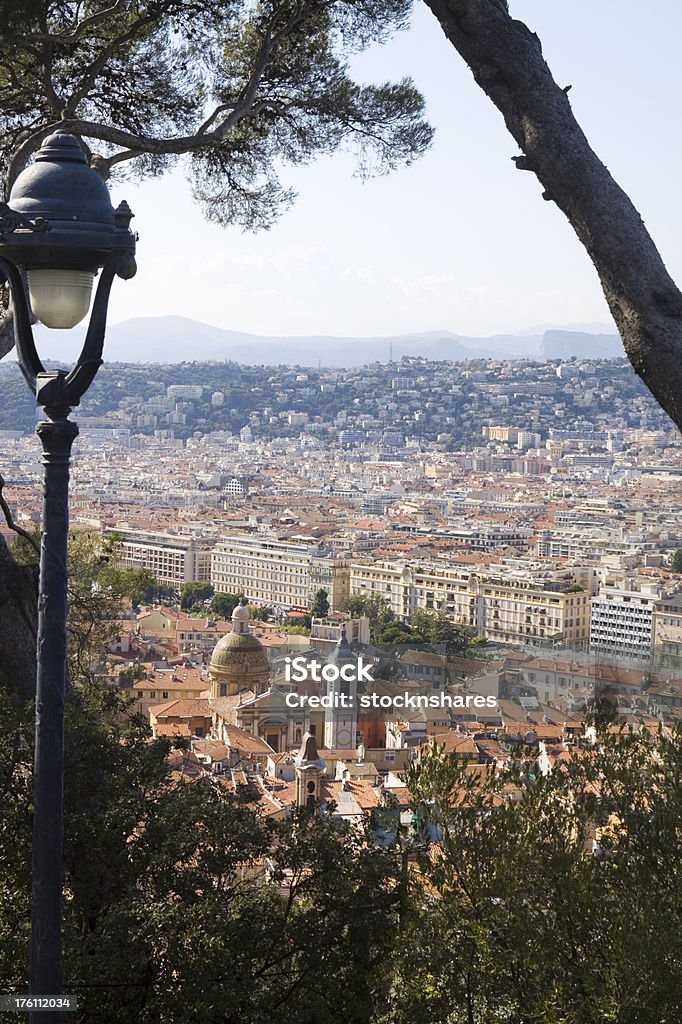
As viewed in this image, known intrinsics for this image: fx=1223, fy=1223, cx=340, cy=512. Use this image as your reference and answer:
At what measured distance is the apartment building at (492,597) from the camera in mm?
30469

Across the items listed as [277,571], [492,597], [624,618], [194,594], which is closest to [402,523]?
[277,571]

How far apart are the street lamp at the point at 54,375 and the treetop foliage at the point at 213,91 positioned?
216 centimetres

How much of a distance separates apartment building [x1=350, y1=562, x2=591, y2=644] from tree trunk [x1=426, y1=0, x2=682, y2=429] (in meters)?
26.7

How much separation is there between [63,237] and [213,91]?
3.16 metres

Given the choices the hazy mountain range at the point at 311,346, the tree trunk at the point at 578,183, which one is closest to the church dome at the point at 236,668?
the tree trunk at the point at 578,183

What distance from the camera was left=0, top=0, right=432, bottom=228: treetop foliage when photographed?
3.58 m

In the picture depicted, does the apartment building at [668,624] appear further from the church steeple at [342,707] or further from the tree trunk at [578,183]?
the tree trunk at [578,183]

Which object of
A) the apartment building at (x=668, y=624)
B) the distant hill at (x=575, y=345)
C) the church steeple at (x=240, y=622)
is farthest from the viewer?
the distant hill at (x=575, y=345)

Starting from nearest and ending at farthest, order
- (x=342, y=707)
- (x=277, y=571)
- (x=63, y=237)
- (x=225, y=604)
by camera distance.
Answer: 1. (x=63, y=237)
2. (x=342, y=707)
3. (x=225, y=604)
4. (x=277, y=571)

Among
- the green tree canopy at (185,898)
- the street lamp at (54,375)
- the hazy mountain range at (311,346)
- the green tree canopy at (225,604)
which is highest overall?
the hazy mountain range at (311,346)

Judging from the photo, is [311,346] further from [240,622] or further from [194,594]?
[240,622]

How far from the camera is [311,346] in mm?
152625

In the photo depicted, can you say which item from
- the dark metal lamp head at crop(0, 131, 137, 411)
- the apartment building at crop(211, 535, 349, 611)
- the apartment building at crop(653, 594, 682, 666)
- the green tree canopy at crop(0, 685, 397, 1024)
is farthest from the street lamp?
the apartment building at crop(211, 535, 349, 611)

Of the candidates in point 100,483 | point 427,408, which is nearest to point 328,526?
point 100,483
